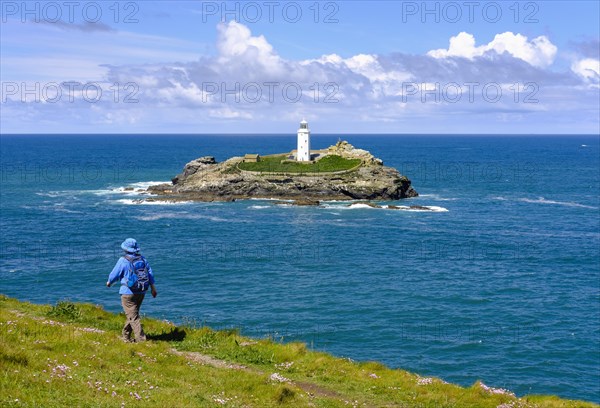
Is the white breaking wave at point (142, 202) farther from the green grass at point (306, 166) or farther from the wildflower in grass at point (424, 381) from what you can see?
the wildflower in grass at point (424, 381)

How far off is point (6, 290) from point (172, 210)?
146 feet

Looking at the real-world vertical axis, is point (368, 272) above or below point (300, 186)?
below

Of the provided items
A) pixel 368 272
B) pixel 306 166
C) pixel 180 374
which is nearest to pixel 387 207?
pixel 306 166

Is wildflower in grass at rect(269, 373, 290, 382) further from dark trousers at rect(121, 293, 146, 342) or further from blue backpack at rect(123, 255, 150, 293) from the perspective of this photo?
blue backpack at rect(123, 255, 150, 293)

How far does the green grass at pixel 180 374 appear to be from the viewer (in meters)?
11.9

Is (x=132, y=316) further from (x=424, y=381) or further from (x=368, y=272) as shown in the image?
(x=368, y=272)

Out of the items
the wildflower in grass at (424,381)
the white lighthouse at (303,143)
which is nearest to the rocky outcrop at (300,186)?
the white lighthouse at (303,143)

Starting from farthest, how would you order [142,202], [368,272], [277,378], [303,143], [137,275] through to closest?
1. [303,143]
2. [142,202]
3. [368,272]
4. [137,275]
5. [277,378]

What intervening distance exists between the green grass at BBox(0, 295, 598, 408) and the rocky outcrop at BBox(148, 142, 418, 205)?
268 ft

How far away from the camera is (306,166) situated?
370ft

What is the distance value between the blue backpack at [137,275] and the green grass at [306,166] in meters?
92.9

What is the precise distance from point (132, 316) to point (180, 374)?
3.02 m

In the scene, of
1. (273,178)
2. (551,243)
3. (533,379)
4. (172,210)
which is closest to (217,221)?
(172,210)

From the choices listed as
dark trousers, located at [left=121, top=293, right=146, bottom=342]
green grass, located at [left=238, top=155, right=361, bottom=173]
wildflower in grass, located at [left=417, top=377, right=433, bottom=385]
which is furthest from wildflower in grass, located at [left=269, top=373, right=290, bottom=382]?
green grass, located at [left=238, top=155, right=361, bottom=173]
